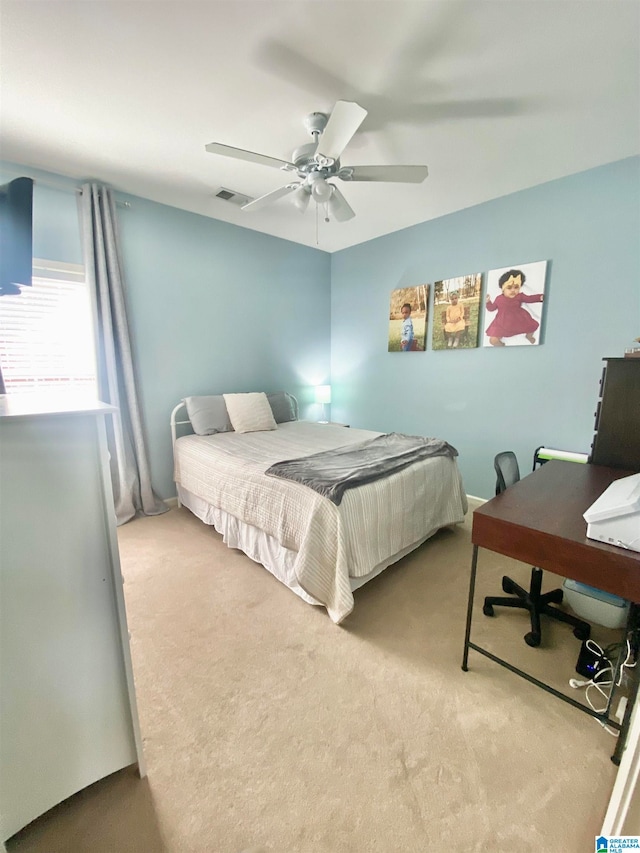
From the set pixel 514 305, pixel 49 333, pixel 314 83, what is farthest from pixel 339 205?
pixel 49 333

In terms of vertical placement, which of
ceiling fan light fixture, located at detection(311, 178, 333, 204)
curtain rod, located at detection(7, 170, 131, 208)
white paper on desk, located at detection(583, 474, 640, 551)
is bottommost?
white paper on desk, located at detection(583, 474, 640, 551)

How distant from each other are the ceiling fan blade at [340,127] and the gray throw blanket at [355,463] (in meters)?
1.73

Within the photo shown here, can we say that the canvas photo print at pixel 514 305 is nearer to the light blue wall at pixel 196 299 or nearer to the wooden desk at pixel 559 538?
the wooden desk at pixel 559 538

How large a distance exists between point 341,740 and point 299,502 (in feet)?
3.27

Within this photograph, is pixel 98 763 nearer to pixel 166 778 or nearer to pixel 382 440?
pixel 166 778

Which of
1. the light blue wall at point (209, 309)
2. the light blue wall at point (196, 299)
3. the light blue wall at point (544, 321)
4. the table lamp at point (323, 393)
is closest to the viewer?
the light blue wall at point (544, 321)

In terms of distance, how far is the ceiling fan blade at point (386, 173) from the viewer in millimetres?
1899

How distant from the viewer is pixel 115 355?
286 centimetres

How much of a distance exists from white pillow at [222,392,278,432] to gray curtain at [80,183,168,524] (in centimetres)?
83

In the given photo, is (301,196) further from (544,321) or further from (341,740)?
(341,740)

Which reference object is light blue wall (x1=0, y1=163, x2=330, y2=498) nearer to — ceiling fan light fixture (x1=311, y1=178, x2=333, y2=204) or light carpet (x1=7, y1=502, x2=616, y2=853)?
ceiling fan light fixture (x1=311, y1=178, x2=333, y2=204)

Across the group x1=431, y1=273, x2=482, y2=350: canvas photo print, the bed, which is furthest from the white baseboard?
x1=431, y1=273, x2=482, y2=350: canvas photo print

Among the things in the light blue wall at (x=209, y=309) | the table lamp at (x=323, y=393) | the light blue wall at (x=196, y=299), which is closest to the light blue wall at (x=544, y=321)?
the table lamp at (x=323, y=393)

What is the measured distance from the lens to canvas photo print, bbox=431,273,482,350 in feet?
10.4
